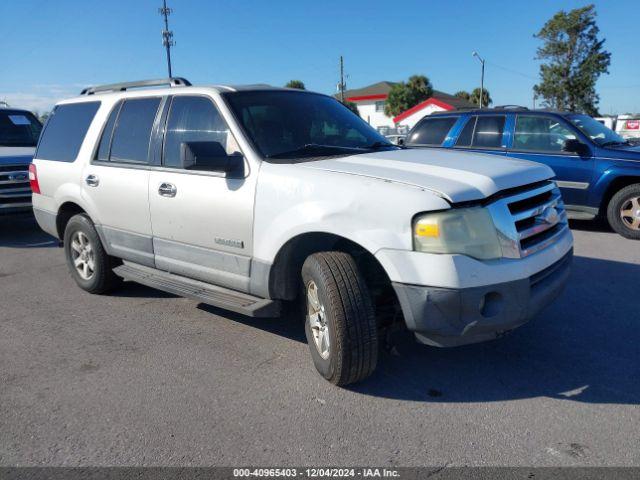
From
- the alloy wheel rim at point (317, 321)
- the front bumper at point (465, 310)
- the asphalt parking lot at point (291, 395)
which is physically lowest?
the asphalt parking lot at point (291, 395)

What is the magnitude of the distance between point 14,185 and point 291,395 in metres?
7.07

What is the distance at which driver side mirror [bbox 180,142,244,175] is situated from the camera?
354 cm

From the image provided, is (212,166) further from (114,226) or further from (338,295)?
(114,226)

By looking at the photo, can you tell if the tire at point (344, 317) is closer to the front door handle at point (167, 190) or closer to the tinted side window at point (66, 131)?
the front door handle at point (167, 190)

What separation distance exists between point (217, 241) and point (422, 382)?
1.73 metres

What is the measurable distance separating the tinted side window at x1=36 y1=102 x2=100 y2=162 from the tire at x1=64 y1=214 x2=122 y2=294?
0.68 metres

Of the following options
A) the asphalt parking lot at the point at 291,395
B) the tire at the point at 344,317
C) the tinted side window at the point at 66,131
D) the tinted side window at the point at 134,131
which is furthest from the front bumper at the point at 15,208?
the tire at the point at 344,317

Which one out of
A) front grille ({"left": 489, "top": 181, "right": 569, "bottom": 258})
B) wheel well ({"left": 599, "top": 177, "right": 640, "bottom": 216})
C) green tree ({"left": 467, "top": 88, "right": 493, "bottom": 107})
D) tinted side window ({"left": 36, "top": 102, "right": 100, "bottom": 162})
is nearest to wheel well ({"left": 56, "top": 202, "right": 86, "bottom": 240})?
tinted side window ({"left": 36, "top": 102, "right": 100, "bottom": 162})

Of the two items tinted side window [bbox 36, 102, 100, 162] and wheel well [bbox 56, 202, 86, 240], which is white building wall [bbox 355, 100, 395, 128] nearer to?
tinted side window [bbox 36, 102, 100, 162]

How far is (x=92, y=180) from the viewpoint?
4.92 metres

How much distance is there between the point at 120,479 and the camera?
100 inches

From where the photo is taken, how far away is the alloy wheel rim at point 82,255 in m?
→ 5.29

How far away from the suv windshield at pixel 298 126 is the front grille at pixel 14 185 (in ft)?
19.2

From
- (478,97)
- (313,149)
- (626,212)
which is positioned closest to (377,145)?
(313,149)
